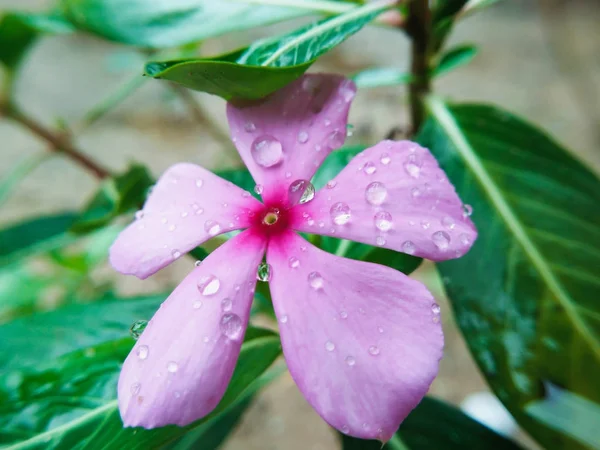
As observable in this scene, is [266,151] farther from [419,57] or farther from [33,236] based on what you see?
[33,236]

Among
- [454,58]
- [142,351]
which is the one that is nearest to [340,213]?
[142,351]

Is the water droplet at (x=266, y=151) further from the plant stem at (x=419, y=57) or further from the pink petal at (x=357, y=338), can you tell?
the plant stem at (x=419, y=57)

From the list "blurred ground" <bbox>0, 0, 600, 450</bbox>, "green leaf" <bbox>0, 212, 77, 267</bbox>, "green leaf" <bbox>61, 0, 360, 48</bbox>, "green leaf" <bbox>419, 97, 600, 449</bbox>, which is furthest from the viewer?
"blurred ground" <bbox>0, 0, 600, 450</bbox>

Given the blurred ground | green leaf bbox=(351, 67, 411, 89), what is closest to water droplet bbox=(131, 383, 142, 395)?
green leaf bbox=(351, 67, 411, 89)

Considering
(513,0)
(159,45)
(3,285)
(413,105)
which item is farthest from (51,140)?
(513,0)

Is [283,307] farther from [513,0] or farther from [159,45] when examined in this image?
[513,0]

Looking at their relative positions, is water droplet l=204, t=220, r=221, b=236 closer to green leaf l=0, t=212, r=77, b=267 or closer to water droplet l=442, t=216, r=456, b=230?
water droplet l=442, t=216, r=456, b=230

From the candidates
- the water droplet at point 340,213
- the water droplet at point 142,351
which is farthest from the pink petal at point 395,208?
the water droplet at point 142,351
